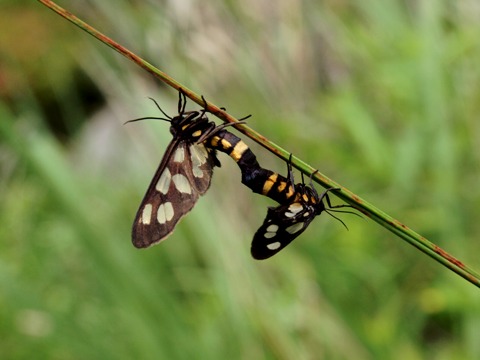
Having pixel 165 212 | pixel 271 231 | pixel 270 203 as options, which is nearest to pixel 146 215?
pixel 165 212

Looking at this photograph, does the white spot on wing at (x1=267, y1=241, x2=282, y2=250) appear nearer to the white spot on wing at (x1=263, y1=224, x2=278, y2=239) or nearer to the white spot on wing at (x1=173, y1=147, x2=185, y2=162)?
the white spot on wing at (x1=263, y1=224, x2=278, y2=239)

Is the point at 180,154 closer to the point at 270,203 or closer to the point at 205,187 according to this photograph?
the point at 205,187

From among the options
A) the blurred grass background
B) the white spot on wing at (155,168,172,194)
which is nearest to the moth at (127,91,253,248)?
the white spot on wing at (155,168,172,194)

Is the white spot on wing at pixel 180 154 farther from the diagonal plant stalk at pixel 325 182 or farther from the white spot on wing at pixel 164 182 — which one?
the diagonal plant stalk at pixel 325 182

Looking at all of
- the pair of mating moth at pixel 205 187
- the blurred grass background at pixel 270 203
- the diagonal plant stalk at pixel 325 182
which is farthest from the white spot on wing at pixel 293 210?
the blurred grass background at pixel 270 203

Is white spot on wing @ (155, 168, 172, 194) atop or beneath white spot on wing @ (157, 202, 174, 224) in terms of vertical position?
atop

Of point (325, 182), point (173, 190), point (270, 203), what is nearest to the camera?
point (325, 182)
